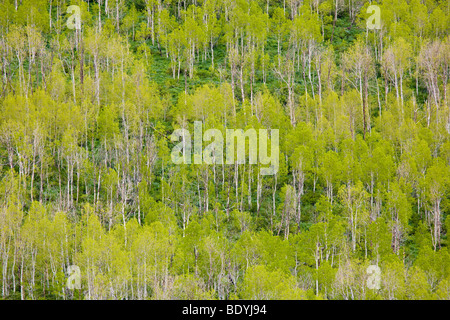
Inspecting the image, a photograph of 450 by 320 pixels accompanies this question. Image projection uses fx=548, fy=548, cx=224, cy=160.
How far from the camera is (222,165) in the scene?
61906mm

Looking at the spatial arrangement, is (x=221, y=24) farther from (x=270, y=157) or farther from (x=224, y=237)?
(x=224, y=237)

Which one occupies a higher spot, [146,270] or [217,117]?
[217,117]

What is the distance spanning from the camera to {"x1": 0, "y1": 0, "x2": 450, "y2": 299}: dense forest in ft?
154

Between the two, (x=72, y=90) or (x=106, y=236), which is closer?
(x=106, y=236)

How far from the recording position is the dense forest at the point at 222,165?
47.0 meters

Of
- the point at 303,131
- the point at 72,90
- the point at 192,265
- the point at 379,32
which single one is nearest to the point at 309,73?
the point at 379,32

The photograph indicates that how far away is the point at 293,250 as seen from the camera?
160ft

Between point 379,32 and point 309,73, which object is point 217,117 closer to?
point 309,73

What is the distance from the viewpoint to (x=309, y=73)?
264ft

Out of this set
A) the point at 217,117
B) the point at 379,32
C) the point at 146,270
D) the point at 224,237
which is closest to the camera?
the point at 146,270
